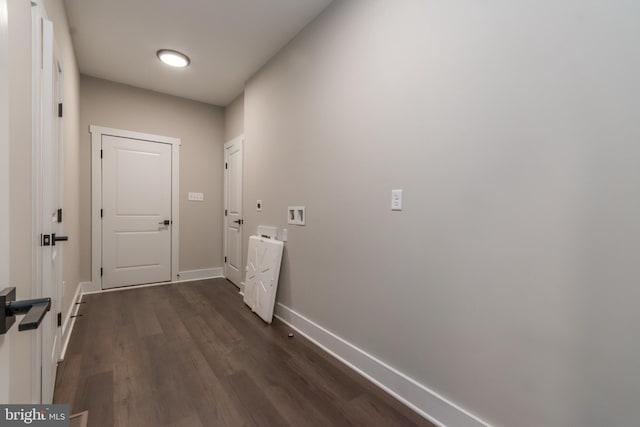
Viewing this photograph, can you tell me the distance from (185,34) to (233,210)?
2.33 m

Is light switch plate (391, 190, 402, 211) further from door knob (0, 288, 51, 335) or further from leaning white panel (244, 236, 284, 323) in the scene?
door knob (0, 288, 51, 335)

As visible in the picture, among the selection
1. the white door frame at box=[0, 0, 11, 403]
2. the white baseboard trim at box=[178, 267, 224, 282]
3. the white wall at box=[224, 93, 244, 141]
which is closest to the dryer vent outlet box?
the white wall at box=[224, 93, 244, 141]

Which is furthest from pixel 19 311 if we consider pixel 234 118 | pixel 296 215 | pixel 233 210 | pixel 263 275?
pixel 234 118

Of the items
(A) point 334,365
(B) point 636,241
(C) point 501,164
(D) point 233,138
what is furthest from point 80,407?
(D) point 233,138

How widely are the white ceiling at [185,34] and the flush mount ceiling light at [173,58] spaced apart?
0.07 m

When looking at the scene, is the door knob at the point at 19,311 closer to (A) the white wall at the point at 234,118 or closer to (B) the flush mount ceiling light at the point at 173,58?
(B) the flush mount ceiling light at the point at 173,58

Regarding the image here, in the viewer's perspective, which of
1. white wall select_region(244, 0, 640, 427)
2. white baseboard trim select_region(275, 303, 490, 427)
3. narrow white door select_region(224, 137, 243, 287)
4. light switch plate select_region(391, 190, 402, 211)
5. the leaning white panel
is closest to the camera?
white wall select_region(244, 0, 640, 427)

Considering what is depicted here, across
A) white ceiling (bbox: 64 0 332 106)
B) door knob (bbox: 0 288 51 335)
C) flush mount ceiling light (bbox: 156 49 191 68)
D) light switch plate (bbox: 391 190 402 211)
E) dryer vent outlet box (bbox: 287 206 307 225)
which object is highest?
white ceiling (bbox: 64 0 332 106)

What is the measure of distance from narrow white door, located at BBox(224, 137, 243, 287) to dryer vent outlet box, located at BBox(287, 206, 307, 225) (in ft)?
4.80

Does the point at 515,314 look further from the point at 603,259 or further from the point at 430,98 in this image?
the point at 430,98

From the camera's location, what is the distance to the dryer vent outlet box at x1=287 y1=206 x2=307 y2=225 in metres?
2.62

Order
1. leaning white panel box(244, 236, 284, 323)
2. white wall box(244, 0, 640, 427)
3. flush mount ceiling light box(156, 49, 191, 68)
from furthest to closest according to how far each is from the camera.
A: flush mount ceiling light box(156, 49, 191, 68), leaning white panel box(244, 236, 284, 323), white wall box(244, 0, 640, 427)

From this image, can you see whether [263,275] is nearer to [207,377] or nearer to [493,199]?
[207,377]

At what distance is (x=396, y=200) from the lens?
70.2 inches
